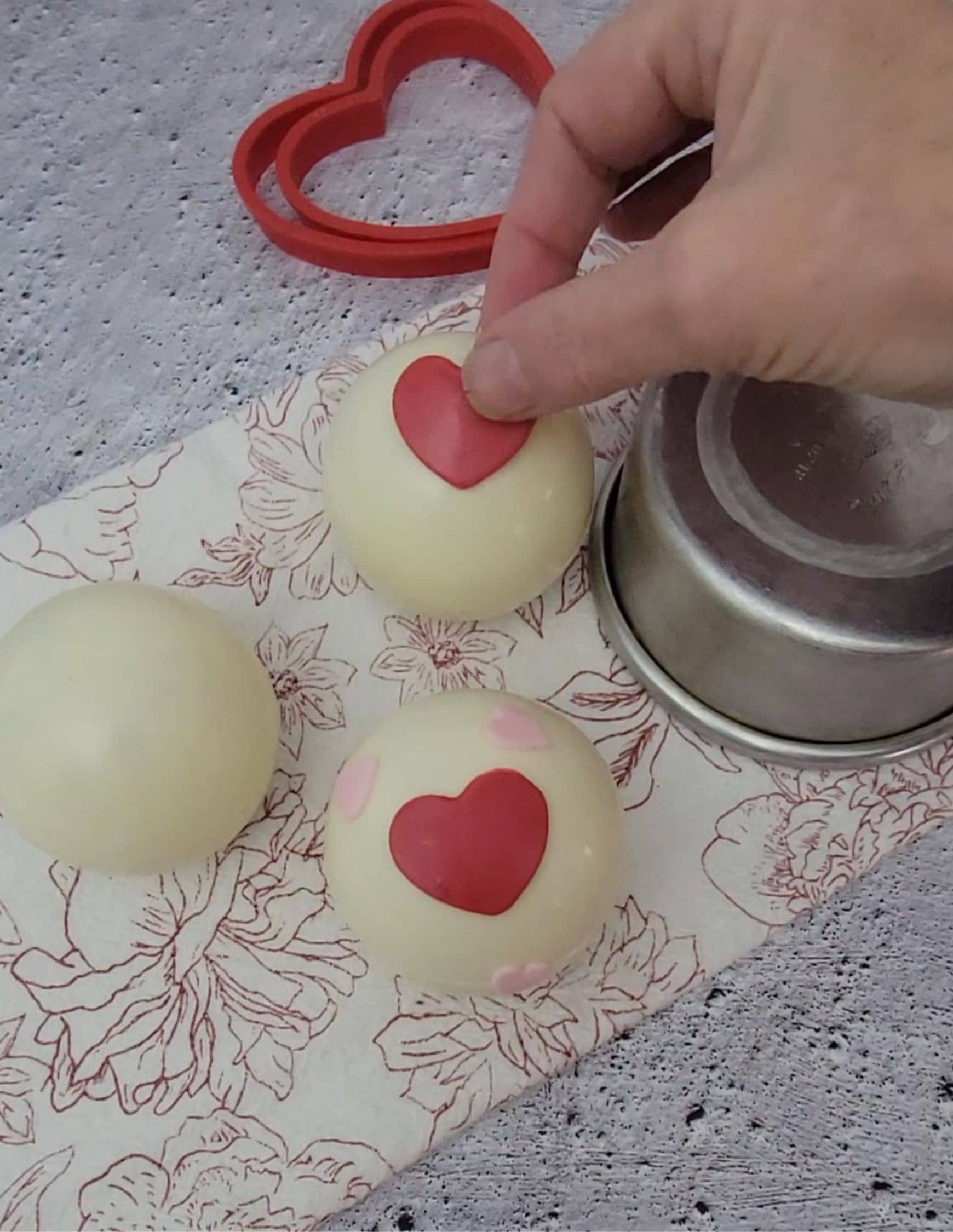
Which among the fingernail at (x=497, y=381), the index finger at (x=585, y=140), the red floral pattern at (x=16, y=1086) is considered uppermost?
the index finger at (x=585, y=140)

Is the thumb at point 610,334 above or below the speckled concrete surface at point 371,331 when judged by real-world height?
above

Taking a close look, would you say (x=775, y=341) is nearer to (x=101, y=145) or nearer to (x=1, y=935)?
(x=1, y=935)

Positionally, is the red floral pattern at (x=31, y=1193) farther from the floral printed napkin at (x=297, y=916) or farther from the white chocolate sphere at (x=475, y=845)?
the white chocolate sphere at (x=475, y=845)

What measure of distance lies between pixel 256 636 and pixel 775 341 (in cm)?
41

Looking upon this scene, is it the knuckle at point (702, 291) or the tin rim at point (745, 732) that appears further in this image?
the tin rim at point (745, 732)

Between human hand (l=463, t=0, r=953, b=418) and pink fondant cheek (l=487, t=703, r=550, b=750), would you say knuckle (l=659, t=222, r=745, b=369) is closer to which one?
human hand (l=463, t=0, r=953, b=418)

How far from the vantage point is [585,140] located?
28.8 inches

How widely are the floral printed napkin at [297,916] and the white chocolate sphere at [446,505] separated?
0.09 meters

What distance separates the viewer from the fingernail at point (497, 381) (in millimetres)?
643

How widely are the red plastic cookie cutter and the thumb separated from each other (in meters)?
0.29

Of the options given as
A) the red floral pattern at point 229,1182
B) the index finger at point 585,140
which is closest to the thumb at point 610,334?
the index finger at point 585,140

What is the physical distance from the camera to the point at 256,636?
0.82 meters

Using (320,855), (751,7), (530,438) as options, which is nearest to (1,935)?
(320,855)

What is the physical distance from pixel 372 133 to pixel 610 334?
498 mm
